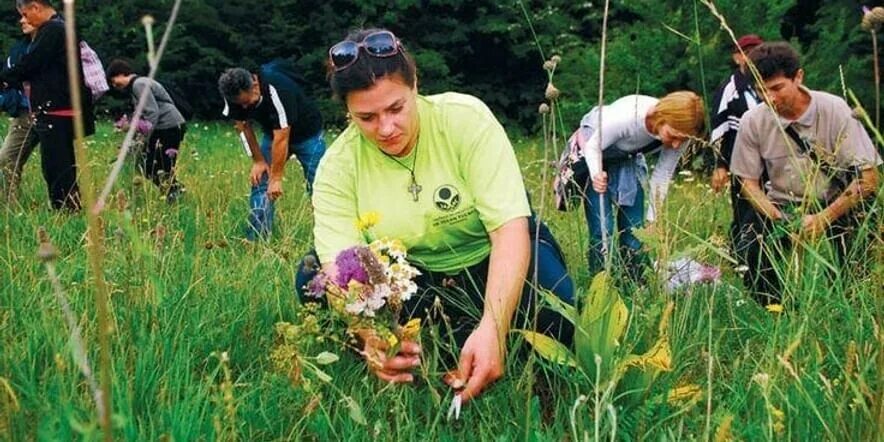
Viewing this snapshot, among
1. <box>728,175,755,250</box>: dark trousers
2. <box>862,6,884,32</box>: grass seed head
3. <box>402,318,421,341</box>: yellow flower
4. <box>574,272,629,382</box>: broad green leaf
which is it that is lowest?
<box>728,175,755,250</box>: dark trousers

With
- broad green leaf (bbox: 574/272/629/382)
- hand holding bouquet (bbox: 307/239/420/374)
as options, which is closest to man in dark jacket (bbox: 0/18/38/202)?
hand holding bouquet (bbox: 307/239/420/374)

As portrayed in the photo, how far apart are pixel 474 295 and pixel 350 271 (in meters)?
0.95

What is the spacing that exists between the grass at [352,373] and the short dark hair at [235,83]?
2.21 metres

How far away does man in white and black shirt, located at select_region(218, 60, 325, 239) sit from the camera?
530 cm

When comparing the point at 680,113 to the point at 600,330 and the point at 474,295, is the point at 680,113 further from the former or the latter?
the point at 600,330

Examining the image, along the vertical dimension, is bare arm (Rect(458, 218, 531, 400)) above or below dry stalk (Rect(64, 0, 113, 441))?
below

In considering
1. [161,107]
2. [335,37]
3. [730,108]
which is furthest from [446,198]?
[335,37]

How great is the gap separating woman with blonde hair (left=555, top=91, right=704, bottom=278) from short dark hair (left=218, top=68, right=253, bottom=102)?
190 centimetres

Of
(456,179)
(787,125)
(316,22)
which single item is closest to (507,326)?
(456,179)

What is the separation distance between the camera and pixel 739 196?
409 centimetres

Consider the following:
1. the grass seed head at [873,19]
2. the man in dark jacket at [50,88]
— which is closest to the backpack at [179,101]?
the man in dark jacket at [50,88]

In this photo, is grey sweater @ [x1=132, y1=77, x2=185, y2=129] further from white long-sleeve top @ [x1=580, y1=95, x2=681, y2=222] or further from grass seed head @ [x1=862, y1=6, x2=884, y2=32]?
grass seed head @ [x1=862, y1=6, x2=884, y2=32]

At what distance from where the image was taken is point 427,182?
2586mm

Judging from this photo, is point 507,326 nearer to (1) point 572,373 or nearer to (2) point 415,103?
(1) point 572,373
